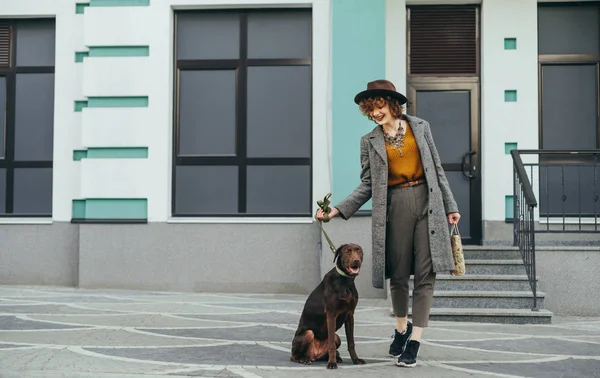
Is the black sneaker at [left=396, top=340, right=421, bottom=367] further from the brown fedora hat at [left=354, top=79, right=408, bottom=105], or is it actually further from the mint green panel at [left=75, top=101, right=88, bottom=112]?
the mint green panel at [left=75, top=101, right=88, bottom=112]

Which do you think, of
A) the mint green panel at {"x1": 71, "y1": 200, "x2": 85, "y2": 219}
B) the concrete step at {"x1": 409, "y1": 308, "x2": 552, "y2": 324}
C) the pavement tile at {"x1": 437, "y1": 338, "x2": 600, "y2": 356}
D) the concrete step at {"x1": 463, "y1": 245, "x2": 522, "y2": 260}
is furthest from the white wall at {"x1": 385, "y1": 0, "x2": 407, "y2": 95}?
the pavement tile at {"x1": 437, "y1": 338, "x2": 600, "y2": 356}

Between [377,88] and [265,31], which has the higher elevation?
[265,31]

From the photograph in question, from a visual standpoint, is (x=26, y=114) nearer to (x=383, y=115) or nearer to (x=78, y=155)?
(x=78, y=155)

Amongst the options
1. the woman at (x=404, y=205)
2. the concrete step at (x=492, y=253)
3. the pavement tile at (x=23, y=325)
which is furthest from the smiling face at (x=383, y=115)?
the concrete step at (x=492, y=253)

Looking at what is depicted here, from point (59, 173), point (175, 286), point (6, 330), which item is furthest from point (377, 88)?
point (59, 173)

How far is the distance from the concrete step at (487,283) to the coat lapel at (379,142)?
3469 mm

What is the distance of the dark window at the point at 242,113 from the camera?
11.1 metres

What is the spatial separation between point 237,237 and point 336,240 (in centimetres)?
144

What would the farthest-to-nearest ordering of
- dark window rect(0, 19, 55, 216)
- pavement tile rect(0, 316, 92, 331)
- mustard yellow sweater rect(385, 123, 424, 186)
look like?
dark window rect(0, 19, 55, 216), pavement tile rect(0, 316, 92, 331), mustard yellow sweater rect(385, 123, 424, 186)

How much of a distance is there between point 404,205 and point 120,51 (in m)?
6.39

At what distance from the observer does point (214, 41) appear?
11.3 m

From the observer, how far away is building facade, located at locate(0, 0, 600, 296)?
10.7 metres

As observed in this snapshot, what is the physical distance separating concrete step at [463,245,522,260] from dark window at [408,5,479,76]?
8.81ft

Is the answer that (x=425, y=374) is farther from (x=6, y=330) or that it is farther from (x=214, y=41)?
(x=214, y=41)
